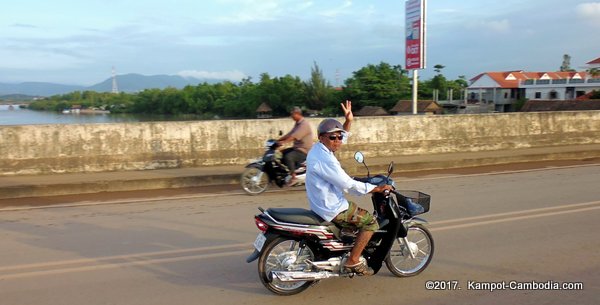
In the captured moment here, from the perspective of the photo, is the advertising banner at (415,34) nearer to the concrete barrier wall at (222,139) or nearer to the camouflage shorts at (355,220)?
the concrete barrier wall at (222,139)

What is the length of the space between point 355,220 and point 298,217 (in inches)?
19.1

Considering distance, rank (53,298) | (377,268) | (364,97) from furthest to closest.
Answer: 1. (364,97)
2. (377,268)
3. (53,298)

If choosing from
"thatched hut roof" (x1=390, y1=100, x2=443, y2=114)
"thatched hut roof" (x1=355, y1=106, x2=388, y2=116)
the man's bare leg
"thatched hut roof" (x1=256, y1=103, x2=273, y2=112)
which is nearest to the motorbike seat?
the man's bare leg

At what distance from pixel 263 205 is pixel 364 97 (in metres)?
70.2

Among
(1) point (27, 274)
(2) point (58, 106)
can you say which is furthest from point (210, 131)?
(2) point (58, 106)

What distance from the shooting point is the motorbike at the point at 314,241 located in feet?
14.2

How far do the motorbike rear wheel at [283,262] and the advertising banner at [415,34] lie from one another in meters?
14.6

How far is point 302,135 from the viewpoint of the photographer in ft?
31.6

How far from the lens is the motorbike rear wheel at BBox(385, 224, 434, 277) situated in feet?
15.9

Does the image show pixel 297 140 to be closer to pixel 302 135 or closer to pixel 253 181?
pixel 302 135

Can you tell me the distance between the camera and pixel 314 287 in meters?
4.66

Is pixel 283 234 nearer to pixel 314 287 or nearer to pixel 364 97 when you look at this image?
pixel 314 287

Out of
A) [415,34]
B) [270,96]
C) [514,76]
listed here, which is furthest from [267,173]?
[514,76]

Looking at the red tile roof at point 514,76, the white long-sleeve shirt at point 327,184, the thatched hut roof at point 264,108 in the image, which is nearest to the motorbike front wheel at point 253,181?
the white long-sleeve shirt at point 327,184
